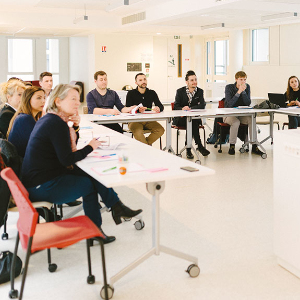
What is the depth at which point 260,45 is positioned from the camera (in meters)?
12.2

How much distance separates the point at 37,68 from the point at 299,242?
46.2 ft

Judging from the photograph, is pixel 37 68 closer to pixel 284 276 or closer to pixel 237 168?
pixel 237 168

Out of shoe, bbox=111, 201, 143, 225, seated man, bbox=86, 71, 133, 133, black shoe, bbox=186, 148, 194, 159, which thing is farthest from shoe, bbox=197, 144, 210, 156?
shoe, bbox=111, 201, 143, 225

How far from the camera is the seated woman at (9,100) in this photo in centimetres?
443

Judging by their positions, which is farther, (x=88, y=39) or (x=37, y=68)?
(x=37, y=68)

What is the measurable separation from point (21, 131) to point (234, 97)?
4.61m

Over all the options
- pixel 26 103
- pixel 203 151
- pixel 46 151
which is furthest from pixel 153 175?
pixel 203 151

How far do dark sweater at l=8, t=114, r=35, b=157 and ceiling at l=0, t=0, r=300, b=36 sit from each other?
4668mm

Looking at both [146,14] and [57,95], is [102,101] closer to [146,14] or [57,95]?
[57,95]

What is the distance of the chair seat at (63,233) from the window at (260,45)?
1015cm

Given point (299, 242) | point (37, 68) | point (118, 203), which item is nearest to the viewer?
point (299, 242)

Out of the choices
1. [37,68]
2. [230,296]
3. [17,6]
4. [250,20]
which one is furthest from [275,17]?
[37,68]

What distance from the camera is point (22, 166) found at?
10.9 feet

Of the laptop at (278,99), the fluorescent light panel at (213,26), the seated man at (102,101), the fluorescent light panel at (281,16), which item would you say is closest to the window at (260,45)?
the fluorescent light panel at (213,26)
